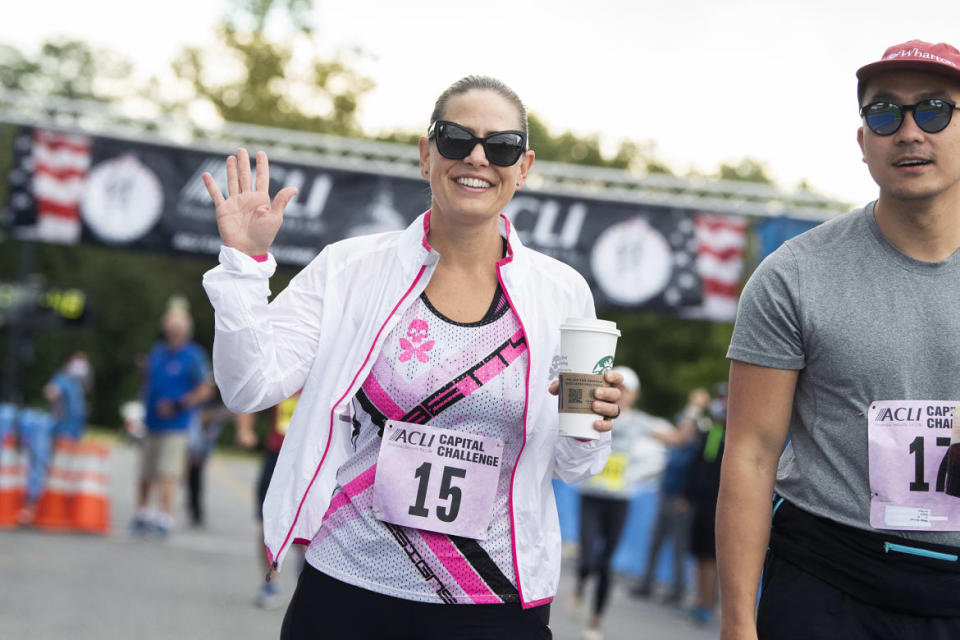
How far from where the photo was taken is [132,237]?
12.8 metres

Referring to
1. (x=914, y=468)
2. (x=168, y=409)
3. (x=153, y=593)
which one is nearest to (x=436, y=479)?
(x=914, y=468)

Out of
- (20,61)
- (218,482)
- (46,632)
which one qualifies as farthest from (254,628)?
(20,61)

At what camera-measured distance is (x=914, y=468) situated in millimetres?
2729

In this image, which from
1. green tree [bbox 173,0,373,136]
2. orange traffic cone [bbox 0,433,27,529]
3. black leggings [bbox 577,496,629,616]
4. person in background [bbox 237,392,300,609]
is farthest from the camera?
green tree [bbox 173,0,373,136]

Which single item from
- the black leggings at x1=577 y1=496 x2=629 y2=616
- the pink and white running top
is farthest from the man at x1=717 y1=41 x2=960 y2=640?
the black leggings at x1=577 y1=496 x2=629 y2=616

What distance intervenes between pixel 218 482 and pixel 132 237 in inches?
454

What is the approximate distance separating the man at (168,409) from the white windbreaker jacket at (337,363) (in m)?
9.29

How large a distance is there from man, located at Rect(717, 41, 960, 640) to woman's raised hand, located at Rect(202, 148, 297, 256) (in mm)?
1206

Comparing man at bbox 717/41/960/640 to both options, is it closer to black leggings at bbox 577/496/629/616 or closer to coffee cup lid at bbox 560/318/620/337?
coffee cup lid at bbox 560/318/620/337

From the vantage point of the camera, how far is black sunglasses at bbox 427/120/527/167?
3.10m

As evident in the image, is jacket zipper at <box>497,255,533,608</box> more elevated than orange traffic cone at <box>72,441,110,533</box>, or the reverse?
jacket zipper at <box>497,255,533,608</box>

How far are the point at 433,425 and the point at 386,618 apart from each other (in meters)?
0.49

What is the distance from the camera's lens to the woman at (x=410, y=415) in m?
2.90

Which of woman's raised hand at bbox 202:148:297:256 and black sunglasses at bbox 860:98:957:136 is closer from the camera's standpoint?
black sunglasses at bbox 860:98:957:136
